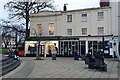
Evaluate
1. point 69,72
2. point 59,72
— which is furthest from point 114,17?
point 59,72

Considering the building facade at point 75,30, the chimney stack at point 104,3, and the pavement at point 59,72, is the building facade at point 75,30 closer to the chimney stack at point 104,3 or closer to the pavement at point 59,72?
the chimney stack at point 104,3

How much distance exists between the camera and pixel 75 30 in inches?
1981

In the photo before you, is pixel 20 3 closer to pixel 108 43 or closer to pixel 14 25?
pixel 14 25

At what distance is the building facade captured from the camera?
47.4 meters

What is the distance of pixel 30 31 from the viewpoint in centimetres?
5528

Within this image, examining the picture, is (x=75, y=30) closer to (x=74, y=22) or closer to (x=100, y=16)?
(x=74, y=22)

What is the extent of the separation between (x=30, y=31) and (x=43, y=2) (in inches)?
248

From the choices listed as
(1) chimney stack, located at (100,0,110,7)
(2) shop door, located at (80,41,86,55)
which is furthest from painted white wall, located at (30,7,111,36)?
(1) chimney stack, located at (100,0,110,7)

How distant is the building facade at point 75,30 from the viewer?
47375mm

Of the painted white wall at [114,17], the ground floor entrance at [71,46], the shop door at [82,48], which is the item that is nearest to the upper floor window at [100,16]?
the painted white wall at [114,17]

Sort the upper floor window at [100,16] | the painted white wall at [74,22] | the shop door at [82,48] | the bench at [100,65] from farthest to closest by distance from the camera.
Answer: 1. the shop door at [82,48]
2. the upper floor window at [100,16]
3. the painted white wall at [74,22]
4. the bench at [100,65]

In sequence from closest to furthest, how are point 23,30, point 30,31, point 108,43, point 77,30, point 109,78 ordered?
→ point 109,78 → point 108,43 → point 77,30 → point 30,31 → point 23,30

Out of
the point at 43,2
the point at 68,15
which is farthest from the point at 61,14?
the point at 43,2

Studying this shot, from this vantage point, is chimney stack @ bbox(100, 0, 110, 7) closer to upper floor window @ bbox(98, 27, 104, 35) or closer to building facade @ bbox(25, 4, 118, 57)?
building facade @ bbox(25, 4, 118, 57)
